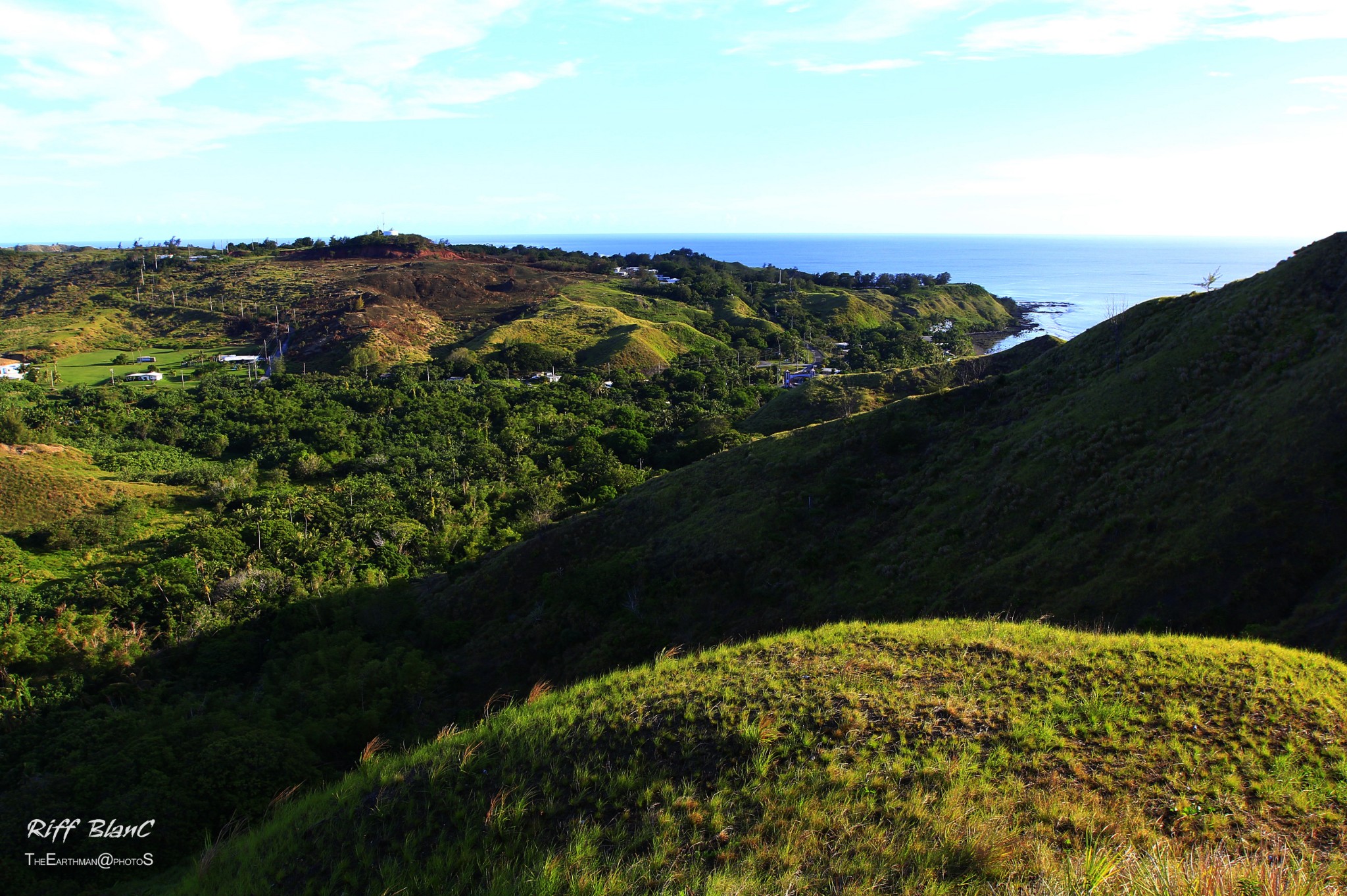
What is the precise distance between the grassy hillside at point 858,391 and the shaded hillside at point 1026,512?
14.9 metres

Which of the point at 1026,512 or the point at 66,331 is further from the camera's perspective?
the point at 66,331

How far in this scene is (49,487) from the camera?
37.5m

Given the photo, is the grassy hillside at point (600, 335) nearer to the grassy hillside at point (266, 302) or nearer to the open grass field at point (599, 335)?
the open grass field at point (599, 335)

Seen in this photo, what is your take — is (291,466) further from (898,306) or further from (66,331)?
(898,306)

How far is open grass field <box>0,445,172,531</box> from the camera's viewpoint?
35.3 meters

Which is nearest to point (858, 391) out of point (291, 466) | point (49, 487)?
point (291, 466)

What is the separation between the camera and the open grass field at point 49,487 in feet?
116

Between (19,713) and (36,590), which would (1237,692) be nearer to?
(19,713)

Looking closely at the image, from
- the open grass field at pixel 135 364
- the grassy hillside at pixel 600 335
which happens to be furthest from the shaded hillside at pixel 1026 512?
the open grass field at pixel 135 364

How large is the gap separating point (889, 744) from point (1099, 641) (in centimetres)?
520

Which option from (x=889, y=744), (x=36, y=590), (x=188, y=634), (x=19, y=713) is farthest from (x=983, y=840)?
(x=36, y=590)

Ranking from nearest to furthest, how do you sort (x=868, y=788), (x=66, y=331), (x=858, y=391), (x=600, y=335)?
(x=868, y=788)
(x=858, y=391)
(x=66, y=331)
(x=600, y=335)

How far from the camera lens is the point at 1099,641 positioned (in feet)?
38.6

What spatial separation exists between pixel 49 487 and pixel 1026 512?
4672cm
